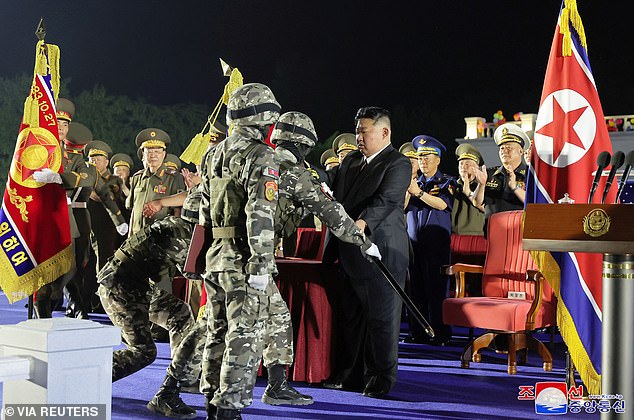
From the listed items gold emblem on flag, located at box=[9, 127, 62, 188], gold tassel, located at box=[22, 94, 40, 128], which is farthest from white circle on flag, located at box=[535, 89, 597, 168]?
gold tassel, located at box=[22, 94, 40, 128]

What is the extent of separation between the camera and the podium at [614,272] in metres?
2.51

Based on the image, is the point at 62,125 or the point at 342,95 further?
the point at 342,95

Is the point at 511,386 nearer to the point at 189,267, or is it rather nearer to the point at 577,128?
the point at 577,128

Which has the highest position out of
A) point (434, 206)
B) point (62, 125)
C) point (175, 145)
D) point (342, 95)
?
point (342, 95)

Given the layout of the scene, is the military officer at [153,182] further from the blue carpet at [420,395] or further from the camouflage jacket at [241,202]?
the camouflage jacket at [241,202]

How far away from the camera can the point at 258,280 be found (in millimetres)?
3391

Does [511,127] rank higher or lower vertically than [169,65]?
lower

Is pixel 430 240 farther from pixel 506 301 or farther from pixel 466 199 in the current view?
pixel 506 301

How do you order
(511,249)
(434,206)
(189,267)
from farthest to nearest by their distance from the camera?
(434,206)
(511,249)
(189,267)

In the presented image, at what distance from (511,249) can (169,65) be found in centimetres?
2452

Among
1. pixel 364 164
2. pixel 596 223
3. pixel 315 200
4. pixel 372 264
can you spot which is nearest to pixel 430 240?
pixel 364 164

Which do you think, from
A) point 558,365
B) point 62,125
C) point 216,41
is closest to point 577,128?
point 558,365

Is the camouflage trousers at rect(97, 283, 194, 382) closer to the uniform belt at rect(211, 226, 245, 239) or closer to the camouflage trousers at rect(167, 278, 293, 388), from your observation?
the camouflage trousers at rect(167, 278, 293, 388)

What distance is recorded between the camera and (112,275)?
4.03m
